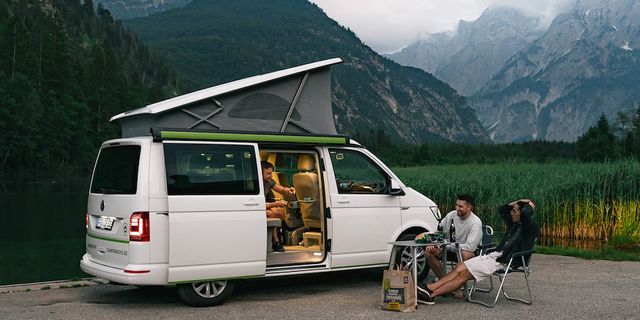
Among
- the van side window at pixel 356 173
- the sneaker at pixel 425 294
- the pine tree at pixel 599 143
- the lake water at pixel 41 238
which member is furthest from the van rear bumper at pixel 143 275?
the pine tree at pixel 599 143

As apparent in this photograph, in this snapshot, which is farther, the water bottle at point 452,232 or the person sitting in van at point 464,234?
the water bottle at point 452,232

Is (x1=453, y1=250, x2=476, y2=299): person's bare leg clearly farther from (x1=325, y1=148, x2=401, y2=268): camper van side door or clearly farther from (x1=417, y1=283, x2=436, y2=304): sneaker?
(x1=325, y1=148, x2=401, y2=268): camper van side door

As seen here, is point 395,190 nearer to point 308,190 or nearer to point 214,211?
point 308,190

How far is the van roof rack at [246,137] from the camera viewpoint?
762cm

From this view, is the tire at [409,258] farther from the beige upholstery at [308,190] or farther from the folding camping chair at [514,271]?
the beige upholstery at [308,190]

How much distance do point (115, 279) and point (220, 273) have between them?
3.67ft

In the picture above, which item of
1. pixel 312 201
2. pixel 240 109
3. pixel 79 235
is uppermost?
pixel 240 109

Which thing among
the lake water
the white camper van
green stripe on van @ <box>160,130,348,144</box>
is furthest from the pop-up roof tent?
the lake water

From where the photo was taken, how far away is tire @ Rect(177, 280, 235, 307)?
7801 millimetres

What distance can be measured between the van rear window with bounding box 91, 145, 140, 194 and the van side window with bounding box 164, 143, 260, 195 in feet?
1.29

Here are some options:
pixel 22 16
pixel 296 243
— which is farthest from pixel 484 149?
pixel 296 243

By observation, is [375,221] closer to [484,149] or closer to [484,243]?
[484,243]

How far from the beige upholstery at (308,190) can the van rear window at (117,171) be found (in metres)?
2.48

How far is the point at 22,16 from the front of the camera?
97.7 m
